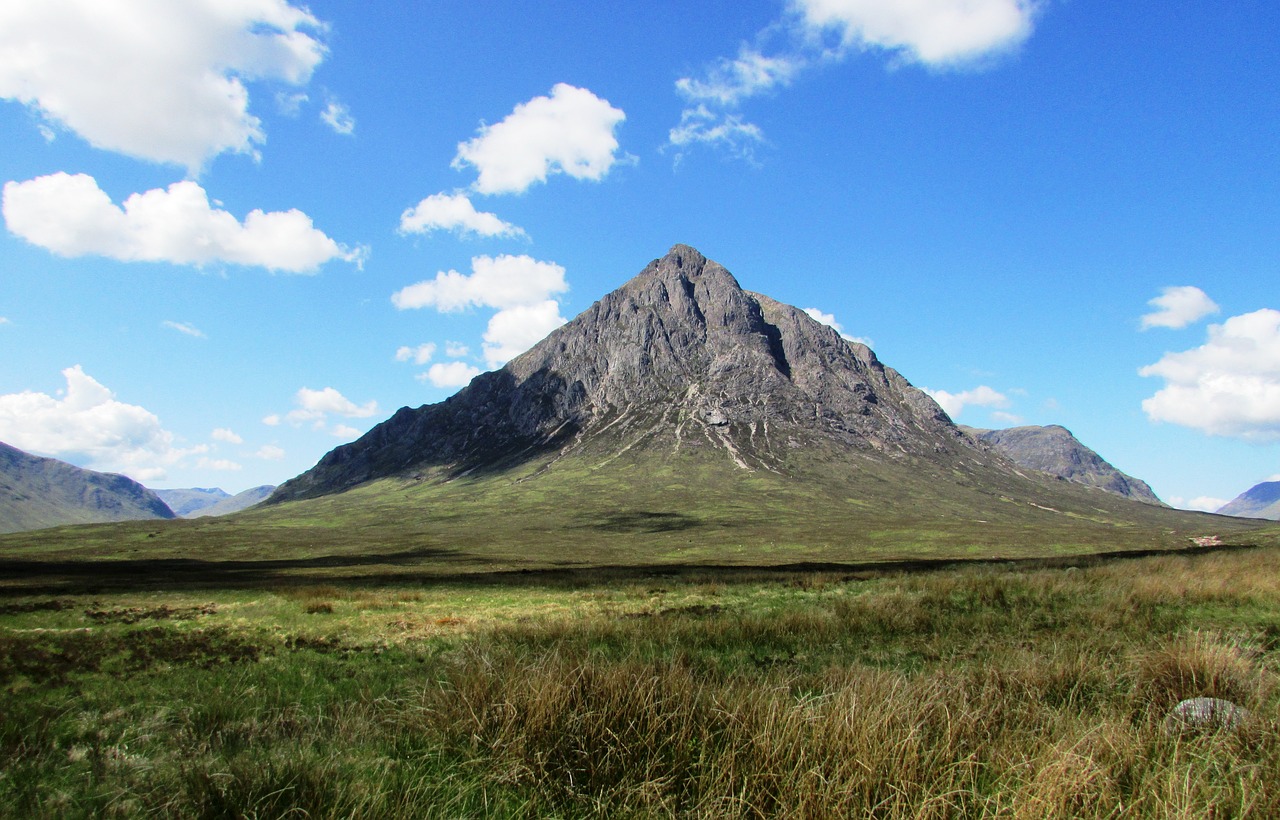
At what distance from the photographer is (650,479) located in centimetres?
19975

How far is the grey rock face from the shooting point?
5891 millimetres

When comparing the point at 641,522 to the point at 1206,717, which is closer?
the point at 1206,717

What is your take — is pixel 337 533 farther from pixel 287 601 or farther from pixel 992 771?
pixel 992 771

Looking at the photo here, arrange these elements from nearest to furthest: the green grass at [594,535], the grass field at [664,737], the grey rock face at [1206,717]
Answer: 1. the grass field at [664,737]
2. the grey rock face at [1206,717]
3. the green grass at [594,535]

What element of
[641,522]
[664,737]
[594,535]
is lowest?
[594,535]

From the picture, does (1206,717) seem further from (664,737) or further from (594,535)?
(594,535)

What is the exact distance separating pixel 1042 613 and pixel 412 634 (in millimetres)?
18537

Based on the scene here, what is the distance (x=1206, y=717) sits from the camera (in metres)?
6.11

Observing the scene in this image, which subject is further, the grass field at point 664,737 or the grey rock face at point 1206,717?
the grey rock face at point 1206,717

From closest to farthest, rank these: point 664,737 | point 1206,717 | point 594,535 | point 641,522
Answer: point 664,737 → point 1206,717 → point 594,535 → point 641,522

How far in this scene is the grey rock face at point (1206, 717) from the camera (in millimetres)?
5891

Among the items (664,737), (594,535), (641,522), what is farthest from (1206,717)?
(641,522)

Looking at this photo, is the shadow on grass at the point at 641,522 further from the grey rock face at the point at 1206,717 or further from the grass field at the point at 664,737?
the grey rock face at the point at 1206,717

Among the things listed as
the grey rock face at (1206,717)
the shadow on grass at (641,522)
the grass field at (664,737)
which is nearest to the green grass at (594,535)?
the shadow on grass at (641,522)
